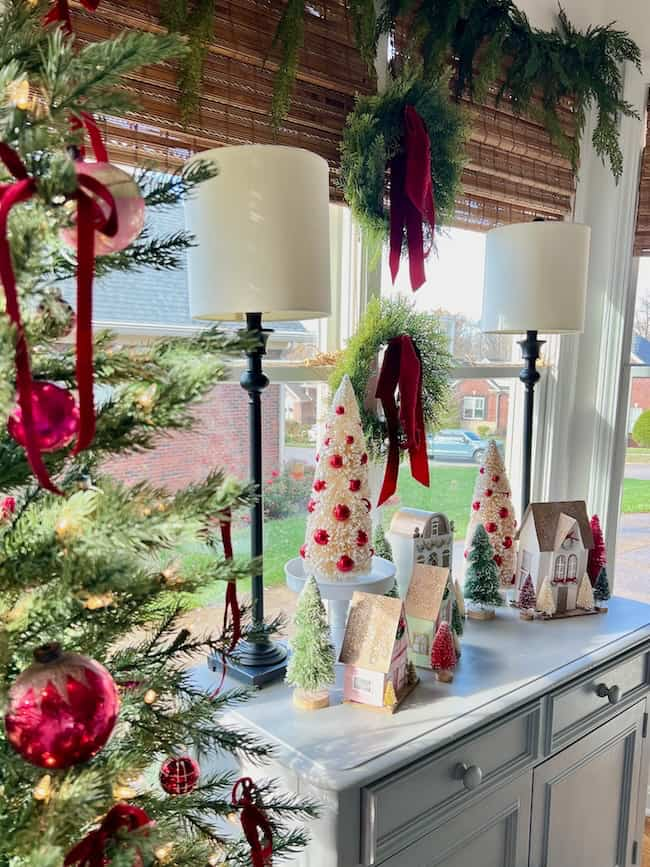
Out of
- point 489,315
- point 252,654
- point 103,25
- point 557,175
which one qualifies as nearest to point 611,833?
point 252,654

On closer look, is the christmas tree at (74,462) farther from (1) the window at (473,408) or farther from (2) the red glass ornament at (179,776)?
(1) the window at (473,408)

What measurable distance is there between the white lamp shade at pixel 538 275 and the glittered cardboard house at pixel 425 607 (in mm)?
757

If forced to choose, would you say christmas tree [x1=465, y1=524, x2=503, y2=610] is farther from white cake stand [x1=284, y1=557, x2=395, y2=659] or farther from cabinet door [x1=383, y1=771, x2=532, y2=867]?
cabinet door [x1=383, y1=771, x2=532, y2=867]

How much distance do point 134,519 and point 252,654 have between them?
0.84 metres

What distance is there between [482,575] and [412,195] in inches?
36.3

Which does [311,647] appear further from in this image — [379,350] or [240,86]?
[240,86]

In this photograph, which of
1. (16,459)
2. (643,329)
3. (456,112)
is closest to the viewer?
(16,459)

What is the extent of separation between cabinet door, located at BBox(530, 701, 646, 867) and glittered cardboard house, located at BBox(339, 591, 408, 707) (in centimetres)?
42

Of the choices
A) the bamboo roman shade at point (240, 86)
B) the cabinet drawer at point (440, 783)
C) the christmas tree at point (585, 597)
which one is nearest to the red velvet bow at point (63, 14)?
the bamboo roman shade at point (240, 86)

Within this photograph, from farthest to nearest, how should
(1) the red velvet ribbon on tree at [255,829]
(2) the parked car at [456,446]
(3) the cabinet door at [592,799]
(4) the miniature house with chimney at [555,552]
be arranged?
(2) the parked car at [456,446]
(4) the miniature house with chimney at [555,552]
(3) the cabinet door at [592,799]
(1) the red velvet ribbon on tree at [255,829]

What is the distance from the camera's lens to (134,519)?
58cm

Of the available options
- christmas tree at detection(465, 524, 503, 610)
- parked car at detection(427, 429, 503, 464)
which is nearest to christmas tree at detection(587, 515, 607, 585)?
christmas tree at detection(465, 524, 503, 610)

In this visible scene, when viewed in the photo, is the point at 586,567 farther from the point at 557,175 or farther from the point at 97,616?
the point at 97,616

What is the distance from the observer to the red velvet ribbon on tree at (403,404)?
5.30 feet
